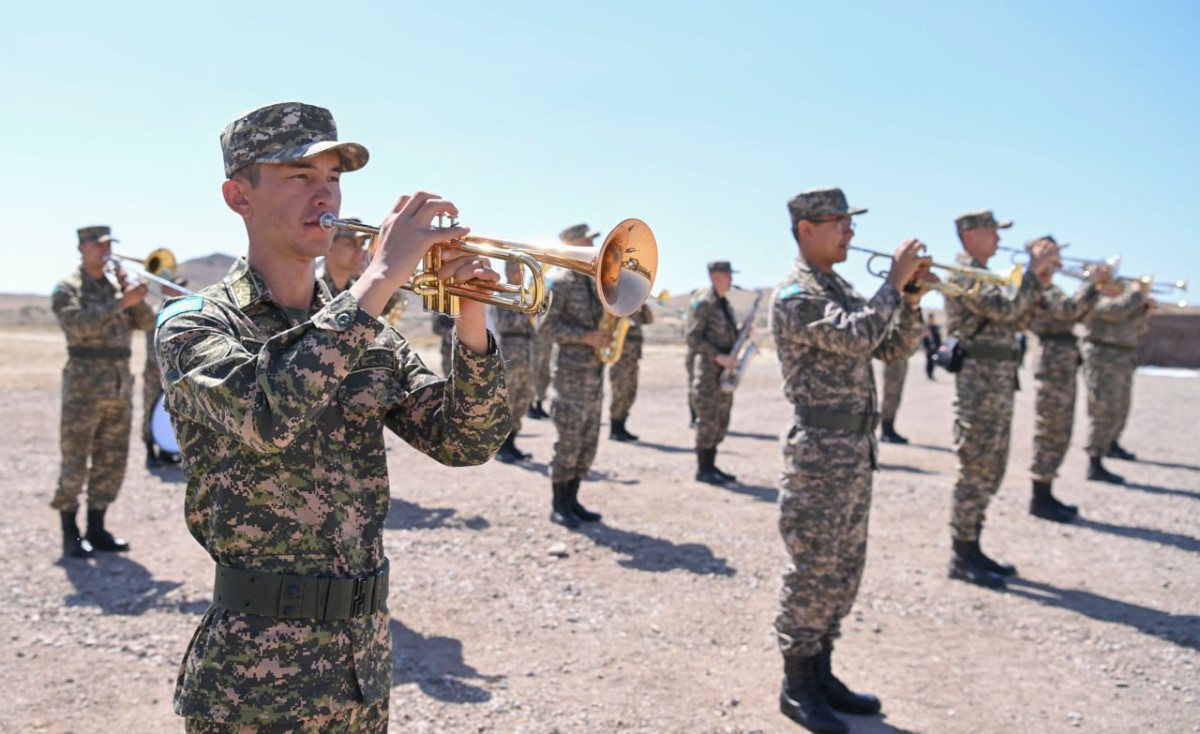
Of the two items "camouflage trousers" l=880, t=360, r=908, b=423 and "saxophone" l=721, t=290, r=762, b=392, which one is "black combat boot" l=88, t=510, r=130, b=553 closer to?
"saxophone" l=721, t=290, r=762, b=392

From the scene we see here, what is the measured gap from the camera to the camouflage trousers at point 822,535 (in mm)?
4434

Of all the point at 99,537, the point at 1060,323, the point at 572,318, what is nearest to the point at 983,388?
the point at 1060,323

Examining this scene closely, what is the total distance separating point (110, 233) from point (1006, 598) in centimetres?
726

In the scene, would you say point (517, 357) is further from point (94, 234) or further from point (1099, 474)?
point (1099, 474)

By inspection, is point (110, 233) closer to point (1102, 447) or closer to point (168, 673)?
point (168, 673)

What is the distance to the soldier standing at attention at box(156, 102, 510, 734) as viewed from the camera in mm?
Answer: 1975

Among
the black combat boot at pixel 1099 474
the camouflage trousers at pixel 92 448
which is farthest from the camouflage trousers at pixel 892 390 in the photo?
the camouflage trousers at pixel 92 448

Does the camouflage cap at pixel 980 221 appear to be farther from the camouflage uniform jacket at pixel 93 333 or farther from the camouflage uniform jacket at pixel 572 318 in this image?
the camouflage uniform jacket at pixel 93 333

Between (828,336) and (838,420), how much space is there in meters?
0.43

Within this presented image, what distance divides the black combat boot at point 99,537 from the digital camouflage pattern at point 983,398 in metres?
6.27

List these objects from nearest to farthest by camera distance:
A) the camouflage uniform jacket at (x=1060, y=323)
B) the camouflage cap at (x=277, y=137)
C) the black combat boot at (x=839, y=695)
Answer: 1. the camouflage cap at (x=277, y=137)
2. the black combat boot at (x=839, y=695)
3. the camouflage uniform jacket at (x=1060, y=323)

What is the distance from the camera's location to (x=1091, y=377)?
11.0m

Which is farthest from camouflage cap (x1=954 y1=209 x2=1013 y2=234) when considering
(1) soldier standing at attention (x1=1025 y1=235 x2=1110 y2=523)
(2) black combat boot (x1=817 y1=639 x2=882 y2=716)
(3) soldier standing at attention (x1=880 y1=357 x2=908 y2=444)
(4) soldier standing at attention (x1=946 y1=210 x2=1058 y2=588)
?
(3) soldier standing at attention (x1=880 y1=357 x2=908 y2=444)

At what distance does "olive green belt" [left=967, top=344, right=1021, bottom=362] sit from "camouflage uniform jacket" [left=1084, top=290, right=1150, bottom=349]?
470 centimetres
